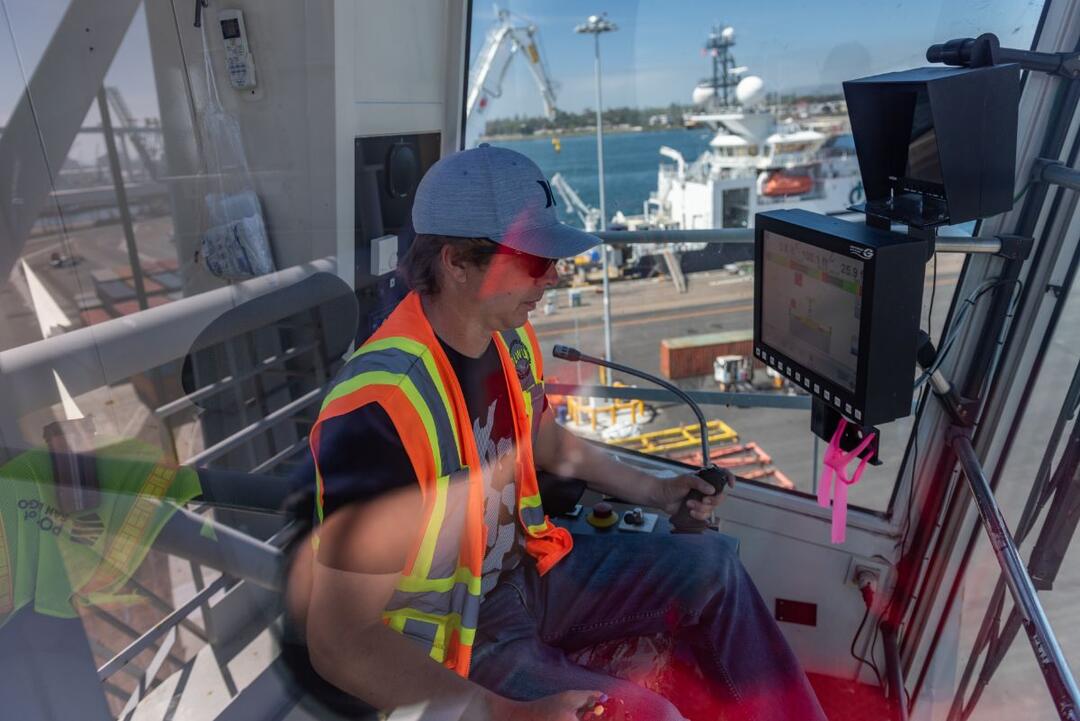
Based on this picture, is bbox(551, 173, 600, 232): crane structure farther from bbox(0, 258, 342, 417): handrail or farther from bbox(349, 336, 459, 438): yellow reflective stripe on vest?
bbox(349, 336, 459, 438): yellow reflective stripe on vest

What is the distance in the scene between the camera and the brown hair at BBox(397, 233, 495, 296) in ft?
4.40

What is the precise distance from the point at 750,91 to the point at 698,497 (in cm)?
149

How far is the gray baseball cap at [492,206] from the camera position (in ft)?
4.38

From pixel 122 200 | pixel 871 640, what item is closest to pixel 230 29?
pixel 122 200

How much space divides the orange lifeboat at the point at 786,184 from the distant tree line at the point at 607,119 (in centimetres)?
28

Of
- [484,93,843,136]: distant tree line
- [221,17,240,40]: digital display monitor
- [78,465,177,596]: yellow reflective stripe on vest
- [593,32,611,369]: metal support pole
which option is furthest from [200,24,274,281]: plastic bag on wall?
[484,93,843,136]: distant tree line

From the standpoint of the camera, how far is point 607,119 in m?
3.31

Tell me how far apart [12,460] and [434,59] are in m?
2.11

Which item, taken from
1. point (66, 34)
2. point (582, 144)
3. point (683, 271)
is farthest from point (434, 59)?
point (66, 34)

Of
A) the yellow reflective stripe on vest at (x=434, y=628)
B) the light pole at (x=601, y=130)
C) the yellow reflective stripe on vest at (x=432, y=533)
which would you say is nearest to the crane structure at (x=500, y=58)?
the light pole at (x=601, y=130)

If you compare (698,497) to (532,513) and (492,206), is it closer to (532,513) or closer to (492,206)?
(532,513)

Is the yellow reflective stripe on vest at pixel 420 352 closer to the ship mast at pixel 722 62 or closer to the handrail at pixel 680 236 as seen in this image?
the handrail at pixel 680 236

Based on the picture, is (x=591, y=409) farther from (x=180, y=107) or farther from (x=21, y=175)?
(x=21, y=175)

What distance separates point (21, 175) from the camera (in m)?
1.19
